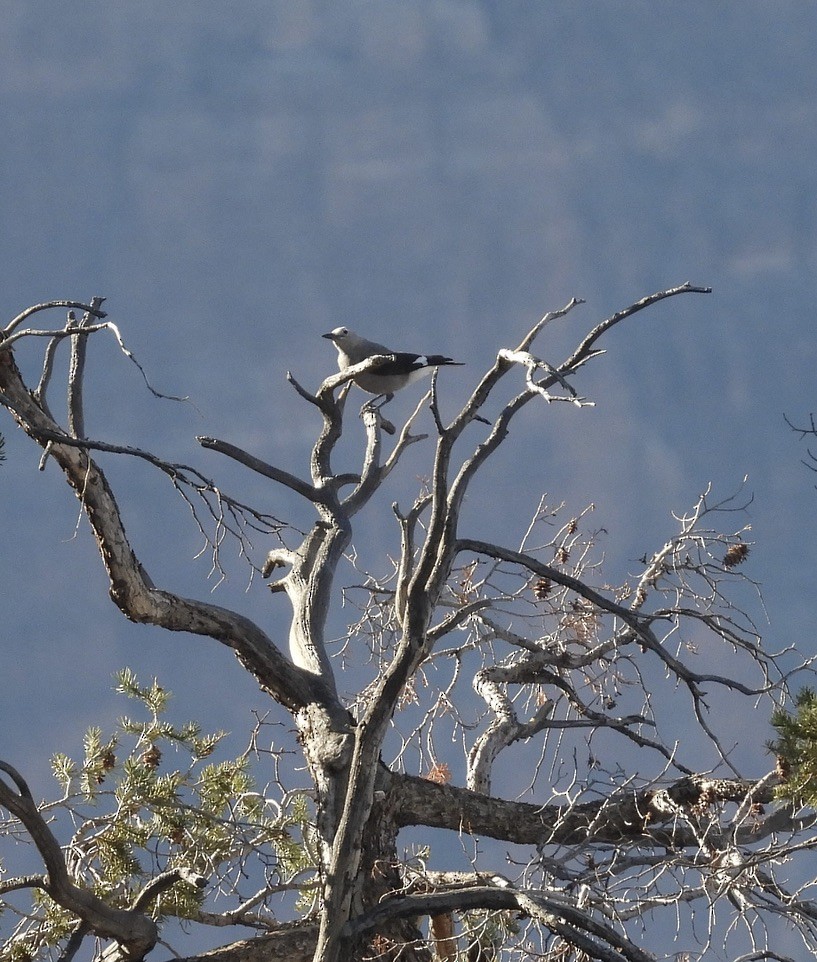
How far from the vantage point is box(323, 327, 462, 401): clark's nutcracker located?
6.37 metres

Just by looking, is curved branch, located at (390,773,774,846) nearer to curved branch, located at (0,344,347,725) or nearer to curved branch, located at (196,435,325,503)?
curved branch, located at (0,344,347,725)

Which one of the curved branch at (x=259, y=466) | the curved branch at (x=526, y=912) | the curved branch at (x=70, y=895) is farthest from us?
the curved branch at (x=259, y=466)

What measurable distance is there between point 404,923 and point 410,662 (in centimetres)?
111

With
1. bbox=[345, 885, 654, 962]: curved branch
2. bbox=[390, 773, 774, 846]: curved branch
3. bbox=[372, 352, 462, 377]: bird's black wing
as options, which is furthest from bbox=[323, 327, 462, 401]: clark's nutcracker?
bbox=[345, 885, 654, 962]: curved branch

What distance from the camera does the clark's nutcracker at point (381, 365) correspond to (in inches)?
251

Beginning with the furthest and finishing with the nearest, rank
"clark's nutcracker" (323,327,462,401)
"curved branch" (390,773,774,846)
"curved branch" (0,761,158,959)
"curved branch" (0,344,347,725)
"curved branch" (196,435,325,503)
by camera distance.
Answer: "clark's nutcracker" (323,327,462,401)
"curved branch" (196,435,325,503)
"curved branch" (390,773,774,846)
"curved branch" (0,344,347,725)
"curved branch" (0,761,158,959)

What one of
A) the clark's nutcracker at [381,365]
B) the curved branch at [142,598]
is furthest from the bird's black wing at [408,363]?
the curved branch at [142,598]

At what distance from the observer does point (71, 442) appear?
157 inches

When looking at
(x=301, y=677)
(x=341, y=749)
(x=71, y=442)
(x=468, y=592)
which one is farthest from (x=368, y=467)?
(x=71, y=442)

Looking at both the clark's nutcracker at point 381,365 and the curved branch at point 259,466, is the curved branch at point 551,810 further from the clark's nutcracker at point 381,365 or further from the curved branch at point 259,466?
the clark's nutcracker at point 381,365

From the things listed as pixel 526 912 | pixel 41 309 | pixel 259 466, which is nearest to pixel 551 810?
pixel 526 912

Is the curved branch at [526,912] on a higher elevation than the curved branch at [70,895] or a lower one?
lower

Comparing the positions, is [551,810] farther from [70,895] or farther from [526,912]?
[70,895]

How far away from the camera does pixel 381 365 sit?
5.62 m
